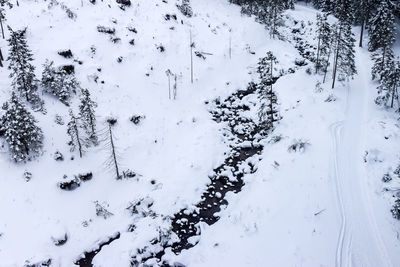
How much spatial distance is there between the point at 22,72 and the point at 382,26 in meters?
51.7

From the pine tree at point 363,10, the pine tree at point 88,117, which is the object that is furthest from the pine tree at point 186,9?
the pine tree at point 88,117

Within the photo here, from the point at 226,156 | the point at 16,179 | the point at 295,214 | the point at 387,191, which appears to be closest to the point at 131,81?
the point at 226,156

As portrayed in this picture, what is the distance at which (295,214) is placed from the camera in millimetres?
24469

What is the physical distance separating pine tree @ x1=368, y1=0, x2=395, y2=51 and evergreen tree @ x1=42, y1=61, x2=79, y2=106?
4469 cm

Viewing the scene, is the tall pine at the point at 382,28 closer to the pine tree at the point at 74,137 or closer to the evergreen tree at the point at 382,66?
the evergreen tree at the point at 382,66

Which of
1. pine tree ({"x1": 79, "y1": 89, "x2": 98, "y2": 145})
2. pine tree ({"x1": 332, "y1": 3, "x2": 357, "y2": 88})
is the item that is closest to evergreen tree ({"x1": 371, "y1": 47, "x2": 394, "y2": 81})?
pine tree ({"x1": 332, "y1": 3, "x2": 357, "y2": 88})

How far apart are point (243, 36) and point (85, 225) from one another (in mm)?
44112

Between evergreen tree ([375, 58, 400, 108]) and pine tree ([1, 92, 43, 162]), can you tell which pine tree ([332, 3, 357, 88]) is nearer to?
evergreen tree ([375, 58, 400, 108])

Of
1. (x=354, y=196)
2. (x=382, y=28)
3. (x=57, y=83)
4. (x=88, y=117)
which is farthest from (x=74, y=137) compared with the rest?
(x=382, y=28)

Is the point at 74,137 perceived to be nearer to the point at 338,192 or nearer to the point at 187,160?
the point at 187,160

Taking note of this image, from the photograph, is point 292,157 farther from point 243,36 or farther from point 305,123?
point 243,36

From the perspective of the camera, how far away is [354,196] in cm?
2594

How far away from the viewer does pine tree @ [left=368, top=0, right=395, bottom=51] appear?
50.6 meters

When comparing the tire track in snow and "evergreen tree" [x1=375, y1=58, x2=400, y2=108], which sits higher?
"evergreen tree" [x1=375, y1=58, x2=400, y2=108]
